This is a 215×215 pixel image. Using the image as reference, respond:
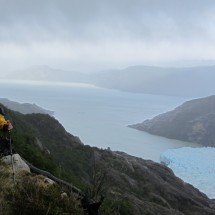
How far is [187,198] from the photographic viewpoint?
3875 centimetres

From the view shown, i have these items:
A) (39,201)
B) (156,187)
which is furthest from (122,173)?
(39,201)

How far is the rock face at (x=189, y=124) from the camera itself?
157500mm

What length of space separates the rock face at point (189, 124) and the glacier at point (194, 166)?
26.6 meters

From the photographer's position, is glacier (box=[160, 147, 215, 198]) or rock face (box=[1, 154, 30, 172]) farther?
glacier (box=[160, 147, 215, 198])

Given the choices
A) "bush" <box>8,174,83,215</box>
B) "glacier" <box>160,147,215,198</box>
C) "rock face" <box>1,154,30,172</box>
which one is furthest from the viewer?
"glacier" <box>160,147,215,198</box>

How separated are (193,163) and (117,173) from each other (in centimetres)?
6824

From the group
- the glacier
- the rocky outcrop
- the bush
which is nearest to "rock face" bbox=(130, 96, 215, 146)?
the glacier

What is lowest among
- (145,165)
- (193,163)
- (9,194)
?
(193,163)

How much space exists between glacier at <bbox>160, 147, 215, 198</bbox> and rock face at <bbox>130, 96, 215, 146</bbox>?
2663 centimetres

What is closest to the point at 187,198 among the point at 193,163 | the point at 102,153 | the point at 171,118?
the point at 102,153

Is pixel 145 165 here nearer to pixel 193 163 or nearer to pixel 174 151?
pixel 193 163

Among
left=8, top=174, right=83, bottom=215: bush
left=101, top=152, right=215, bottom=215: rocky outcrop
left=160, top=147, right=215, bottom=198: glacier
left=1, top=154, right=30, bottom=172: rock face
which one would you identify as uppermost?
left=1, top=154, right=30, bottom=172: rock face

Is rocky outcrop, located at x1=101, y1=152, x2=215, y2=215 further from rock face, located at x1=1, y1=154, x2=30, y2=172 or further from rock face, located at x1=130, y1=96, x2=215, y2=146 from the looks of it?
rock face, located at x1=130, y1=96, x2=215, y2=146

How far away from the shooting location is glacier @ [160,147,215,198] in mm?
77175
